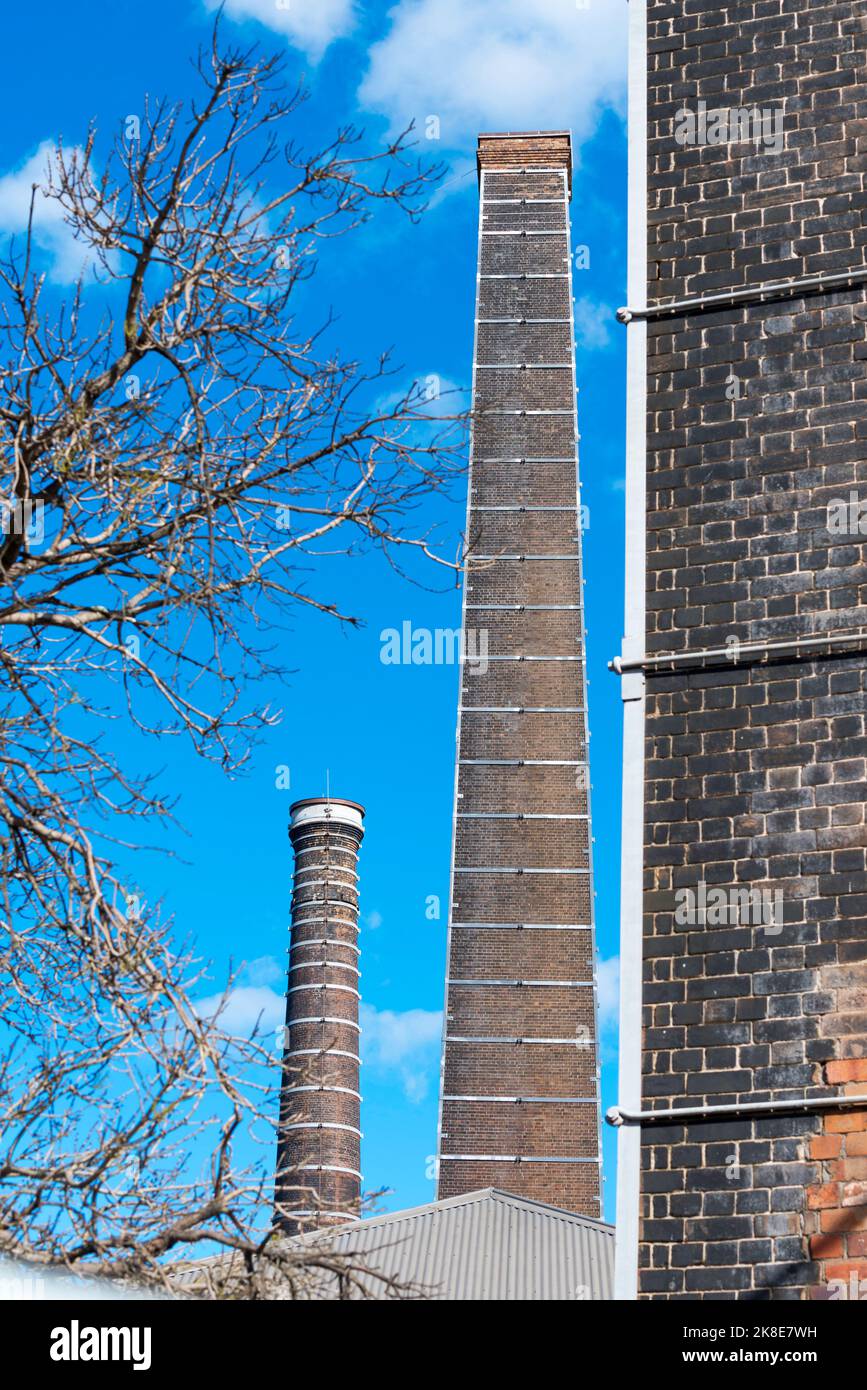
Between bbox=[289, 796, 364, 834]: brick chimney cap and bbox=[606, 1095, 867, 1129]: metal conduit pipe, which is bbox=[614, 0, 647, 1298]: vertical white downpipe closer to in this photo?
bbox=[606, 1095, 867, 1129]: metal conduit pipe

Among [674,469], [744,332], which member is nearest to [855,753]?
[674,469]

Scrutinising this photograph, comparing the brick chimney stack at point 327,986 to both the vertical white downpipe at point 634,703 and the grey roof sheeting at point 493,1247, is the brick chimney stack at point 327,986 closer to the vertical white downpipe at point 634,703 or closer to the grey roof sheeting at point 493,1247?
the grey roof sheeting at point 493,1247

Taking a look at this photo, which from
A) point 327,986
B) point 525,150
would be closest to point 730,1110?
point 327,986

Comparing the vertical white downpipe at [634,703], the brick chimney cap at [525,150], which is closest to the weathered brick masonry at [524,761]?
the brick chimney cap at [525,150]

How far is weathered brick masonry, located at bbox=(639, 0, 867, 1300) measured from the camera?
7.70 meters

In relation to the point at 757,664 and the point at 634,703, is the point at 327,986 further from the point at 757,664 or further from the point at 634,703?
the point at 757,664

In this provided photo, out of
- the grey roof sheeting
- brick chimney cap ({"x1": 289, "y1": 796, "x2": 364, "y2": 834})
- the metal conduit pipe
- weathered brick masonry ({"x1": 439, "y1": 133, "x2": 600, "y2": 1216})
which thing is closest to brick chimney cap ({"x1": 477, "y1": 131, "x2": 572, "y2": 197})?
weathered brick masonry ({"x1": 439, "y1": 133, "x2": 600, "y2": 1216})

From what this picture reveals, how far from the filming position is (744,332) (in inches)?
378

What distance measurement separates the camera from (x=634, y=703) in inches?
351

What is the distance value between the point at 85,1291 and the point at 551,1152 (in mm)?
19981

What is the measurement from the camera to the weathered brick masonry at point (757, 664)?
7.70 m
